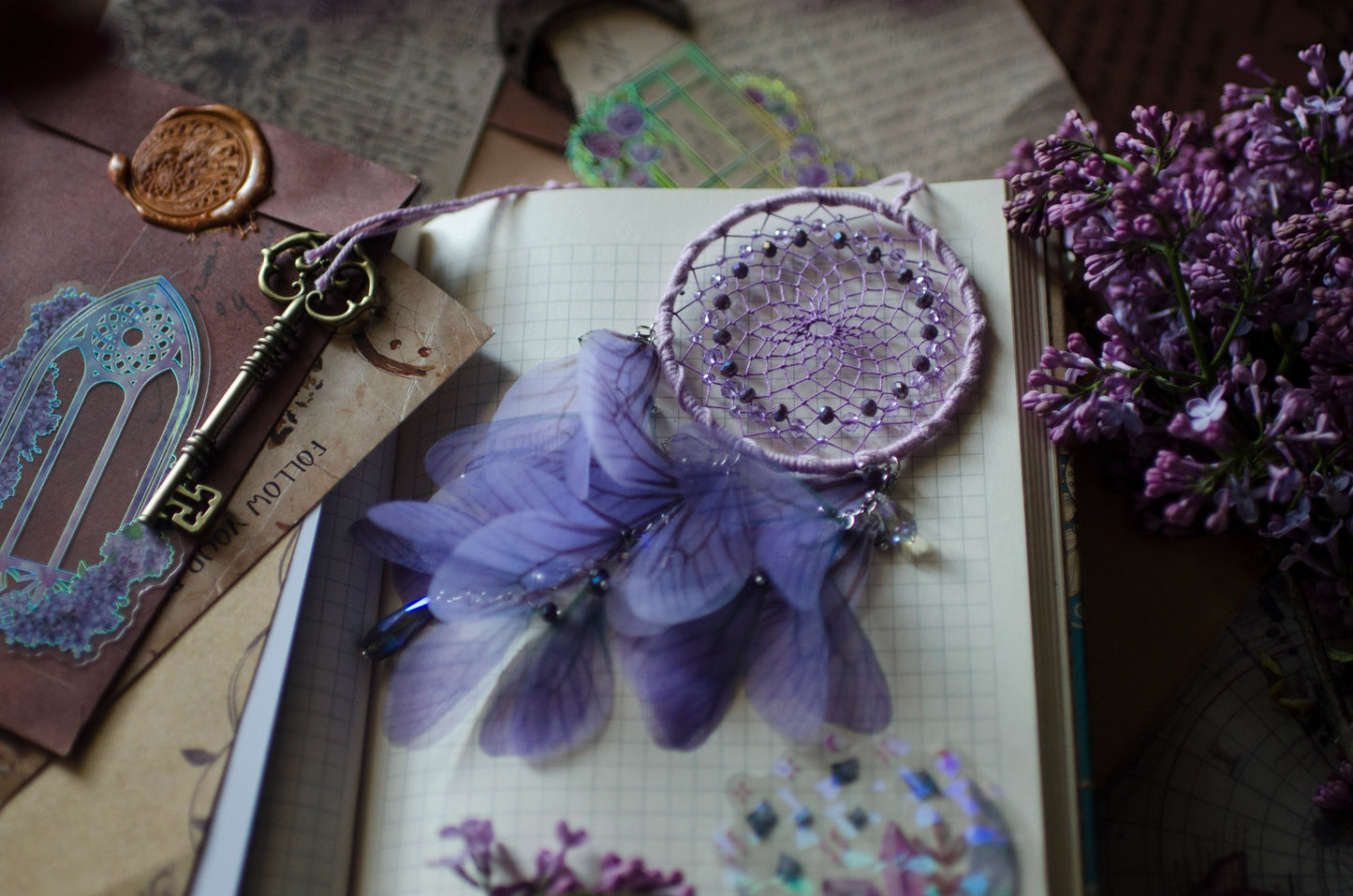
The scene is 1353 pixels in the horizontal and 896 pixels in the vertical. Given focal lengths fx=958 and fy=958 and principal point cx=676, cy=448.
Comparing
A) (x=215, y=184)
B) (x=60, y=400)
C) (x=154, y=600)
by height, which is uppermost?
(x=215, y=184)

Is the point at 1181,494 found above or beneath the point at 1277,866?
above

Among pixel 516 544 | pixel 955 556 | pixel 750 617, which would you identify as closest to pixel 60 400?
pixel 516 544

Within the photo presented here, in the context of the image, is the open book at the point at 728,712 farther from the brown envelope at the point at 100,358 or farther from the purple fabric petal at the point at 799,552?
the brown envelope at the point at 100,358

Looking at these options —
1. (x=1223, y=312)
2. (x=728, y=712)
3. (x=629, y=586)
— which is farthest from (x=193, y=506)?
(x=1223, y=312)

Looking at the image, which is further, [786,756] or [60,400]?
[60,400]

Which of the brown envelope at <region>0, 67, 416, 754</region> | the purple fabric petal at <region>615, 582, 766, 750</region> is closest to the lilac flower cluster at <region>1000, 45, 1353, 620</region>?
the purple fabric petal at <region>615, 582, 766, 750</region>

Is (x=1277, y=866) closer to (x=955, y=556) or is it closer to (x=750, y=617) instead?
(x=955, y=556)

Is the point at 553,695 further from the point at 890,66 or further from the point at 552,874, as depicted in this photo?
the point at 890,66
